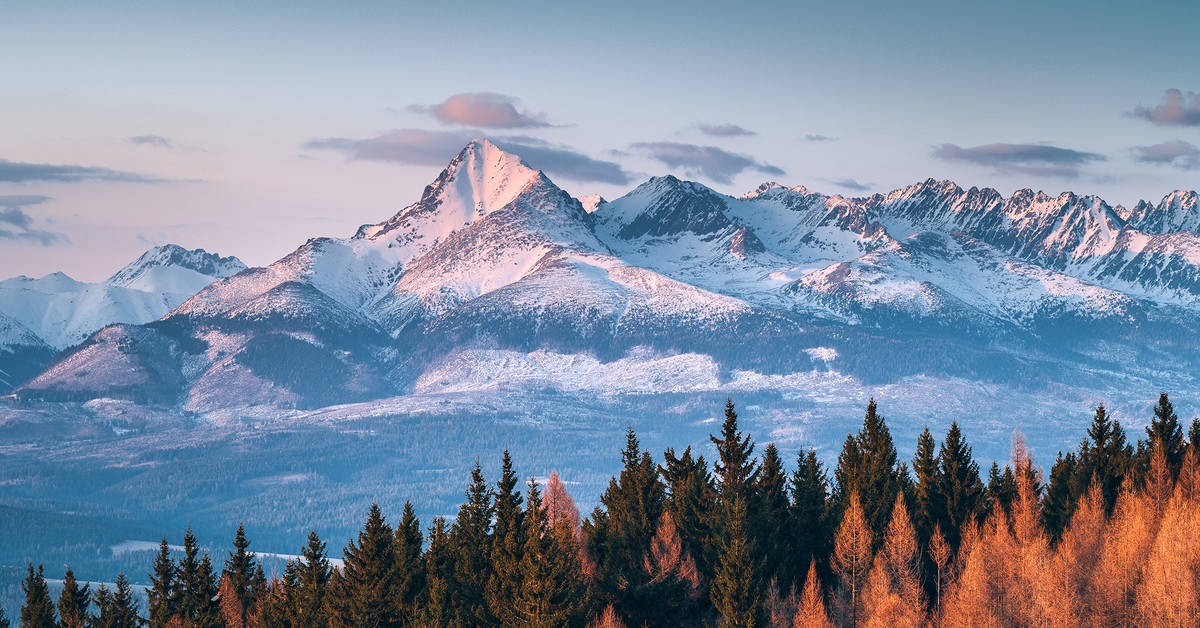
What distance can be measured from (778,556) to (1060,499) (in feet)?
108

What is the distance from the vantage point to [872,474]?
151750 millimetres

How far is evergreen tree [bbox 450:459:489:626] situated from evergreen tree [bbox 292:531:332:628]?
453 inches

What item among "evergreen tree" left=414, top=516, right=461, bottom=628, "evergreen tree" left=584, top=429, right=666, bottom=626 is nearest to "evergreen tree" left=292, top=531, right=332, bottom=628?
"evergreen tree" left=414, top=516, right=461, bottom=628

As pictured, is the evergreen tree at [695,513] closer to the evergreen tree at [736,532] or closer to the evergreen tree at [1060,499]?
the evergreen tree at [736,532]

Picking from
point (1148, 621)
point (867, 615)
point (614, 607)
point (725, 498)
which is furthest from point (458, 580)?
point (1148, 621)

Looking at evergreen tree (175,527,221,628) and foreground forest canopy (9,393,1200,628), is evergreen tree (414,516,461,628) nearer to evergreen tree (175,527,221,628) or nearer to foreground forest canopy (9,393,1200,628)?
foreground forest canopy (9,393,1200,628)

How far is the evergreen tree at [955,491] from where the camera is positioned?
5965 inches

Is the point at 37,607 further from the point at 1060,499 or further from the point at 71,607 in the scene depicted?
the point at 1060,499

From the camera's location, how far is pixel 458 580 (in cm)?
13638

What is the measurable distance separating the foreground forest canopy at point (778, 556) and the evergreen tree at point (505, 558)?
23 centimetres

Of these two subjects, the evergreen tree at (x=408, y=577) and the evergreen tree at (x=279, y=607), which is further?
the evergreen tree at (x=279, y=607)

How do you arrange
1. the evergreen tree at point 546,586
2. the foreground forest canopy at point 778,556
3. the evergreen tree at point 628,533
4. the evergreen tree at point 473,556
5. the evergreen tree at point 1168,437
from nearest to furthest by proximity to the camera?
1. the evergreen tree at point 546,586
2. the foreground forest canopy at point 778,556
3. the evergreen tree at point 473,556
4. the evergreen tree at point 628,533
5. the evergreen tree at point 1168,437

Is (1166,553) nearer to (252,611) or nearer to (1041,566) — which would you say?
(1041,566)

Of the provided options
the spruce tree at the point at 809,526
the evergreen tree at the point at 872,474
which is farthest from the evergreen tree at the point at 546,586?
the evergreen tree at the point at 872,474
